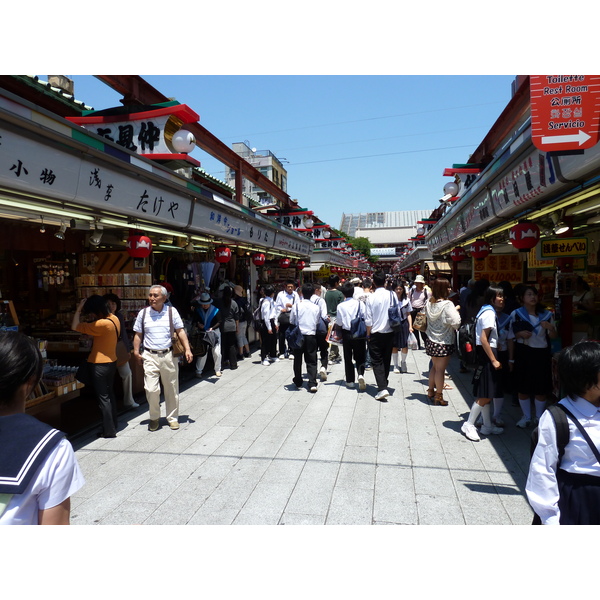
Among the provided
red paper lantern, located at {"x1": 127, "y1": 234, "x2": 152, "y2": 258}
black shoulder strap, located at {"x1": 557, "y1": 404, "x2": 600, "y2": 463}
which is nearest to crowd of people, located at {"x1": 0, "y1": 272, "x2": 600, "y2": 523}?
black shoulder strap, located at {"x1": 557, "y1": 404, "x2": 600, "y2": 463}

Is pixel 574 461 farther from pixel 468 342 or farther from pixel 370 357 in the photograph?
pixel 370 357

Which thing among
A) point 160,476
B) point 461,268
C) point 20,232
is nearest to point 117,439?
point 160,476

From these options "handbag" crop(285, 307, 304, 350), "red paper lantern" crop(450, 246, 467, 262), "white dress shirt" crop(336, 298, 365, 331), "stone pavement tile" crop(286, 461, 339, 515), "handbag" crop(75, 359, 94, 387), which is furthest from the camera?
"red paper lantern" crop(450, 246, 467, 262)

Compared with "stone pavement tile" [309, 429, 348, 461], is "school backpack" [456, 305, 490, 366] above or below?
above

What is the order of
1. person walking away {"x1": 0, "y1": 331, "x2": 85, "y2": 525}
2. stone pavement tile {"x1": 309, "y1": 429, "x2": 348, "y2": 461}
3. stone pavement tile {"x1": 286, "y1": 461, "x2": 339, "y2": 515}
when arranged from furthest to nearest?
stone pavement tile {"x1": 309, "y1": 429, "x2": 348, "y2": 461} → stone pavement tile {"x1": 286, "y1": 461, "x2": 339, "y2": 515} → person walking away {"x1": 0, "y1": 331, "x2": 85, "y2": 525}

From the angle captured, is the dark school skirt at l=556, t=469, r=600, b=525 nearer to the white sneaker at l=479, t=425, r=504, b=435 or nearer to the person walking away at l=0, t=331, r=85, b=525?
the person walking away at l=0, t=331, r=85, b=525

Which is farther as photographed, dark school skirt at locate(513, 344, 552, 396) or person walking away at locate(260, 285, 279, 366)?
person walking away at locate(260, 285, 279, 366)

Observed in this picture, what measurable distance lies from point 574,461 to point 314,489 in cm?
242

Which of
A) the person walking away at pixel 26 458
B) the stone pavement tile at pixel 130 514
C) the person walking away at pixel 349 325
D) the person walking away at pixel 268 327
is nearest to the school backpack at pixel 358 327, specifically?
the person walking away at pixel 349 325

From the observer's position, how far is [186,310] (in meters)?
9.25

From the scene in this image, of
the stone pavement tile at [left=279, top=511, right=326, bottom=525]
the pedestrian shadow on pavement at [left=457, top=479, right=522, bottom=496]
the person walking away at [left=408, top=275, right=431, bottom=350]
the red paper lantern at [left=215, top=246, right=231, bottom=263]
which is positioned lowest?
the stone pavement tile at [left=279, top=511, right=326, bottom=525]

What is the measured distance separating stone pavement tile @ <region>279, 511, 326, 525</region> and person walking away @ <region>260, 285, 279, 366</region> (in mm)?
6030

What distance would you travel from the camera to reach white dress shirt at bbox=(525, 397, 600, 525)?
198 centimetres

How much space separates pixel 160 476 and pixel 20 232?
15.2ft
